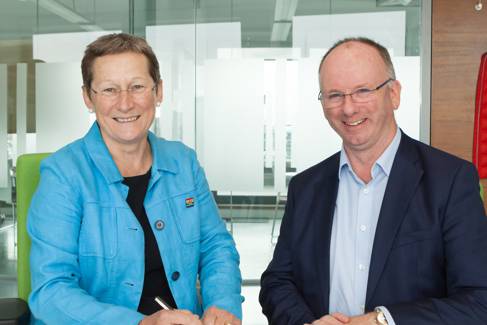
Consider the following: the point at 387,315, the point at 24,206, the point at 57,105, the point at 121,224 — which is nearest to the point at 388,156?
the point at 387,315

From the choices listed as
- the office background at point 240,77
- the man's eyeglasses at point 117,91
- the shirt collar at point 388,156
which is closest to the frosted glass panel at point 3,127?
the office background at point 240,77

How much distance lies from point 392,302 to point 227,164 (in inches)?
128

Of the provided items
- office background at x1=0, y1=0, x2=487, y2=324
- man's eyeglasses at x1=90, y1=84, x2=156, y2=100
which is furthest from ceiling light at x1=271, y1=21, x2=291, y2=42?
man's eyeglasses at x1=90, y1=84, x2=156, y2=100

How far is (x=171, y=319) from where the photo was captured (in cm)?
146

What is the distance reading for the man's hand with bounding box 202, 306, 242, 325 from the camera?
5.26 ft

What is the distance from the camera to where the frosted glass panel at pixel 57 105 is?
15.5 ft

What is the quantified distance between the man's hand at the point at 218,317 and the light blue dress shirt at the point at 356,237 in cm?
31

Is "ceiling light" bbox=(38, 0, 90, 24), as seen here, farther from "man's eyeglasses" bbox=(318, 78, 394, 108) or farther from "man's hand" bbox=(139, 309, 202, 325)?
"man's hand" bbox=(139, 309, 202, 325)

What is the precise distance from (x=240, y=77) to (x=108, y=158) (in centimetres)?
302

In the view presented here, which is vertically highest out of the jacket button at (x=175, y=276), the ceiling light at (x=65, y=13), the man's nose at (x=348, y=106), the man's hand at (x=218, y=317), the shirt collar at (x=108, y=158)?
the ceiling light at (x=65, y=13)

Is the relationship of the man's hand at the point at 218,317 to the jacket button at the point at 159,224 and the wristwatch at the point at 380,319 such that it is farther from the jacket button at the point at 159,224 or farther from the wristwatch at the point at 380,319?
the wristwatch at the point at 380,319

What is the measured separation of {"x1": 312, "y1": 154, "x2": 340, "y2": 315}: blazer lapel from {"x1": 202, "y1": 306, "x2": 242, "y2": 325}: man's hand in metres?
0.29

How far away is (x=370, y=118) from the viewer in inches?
64.3

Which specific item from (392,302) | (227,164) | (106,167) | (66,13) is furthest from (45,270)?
(66,13)
